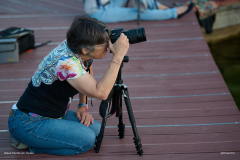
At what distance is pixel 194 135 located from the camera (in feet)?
7.07

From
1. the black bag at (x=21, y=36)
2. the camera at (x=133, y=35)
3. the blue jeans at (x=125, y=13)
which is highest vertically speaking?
the camera at (x=133, y=35)

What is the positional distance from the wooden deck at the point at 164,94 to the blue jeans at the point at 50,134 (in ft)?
0.28

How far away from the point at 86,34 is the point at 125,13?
8.39 ft

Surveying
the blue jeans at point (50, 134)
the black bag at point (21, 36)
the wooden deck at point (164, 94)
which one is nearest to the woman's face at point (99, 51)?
the blue jeans at point (50, 134)

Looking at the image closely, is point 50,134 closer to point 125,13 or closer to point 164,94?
point 164,94

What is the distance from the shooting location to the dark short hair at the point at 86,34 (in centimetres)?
171

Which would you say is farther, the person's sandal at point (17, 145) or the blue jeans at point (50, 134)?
the person's sandal at point (17, 145)

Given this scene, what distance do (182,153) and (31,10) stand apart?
3493 millimetres

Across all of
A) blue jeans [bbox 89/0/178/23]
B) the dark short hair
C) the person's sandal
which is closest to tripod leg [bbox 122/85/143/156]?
the dark short hair

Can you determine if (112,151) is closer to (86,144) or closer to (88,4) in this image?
(86,144)

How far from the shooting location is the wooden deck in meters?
2.02

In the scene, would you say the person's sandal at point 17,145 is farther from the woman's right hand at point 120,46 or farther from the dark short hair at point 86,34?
the woman's right hand at point 120,46

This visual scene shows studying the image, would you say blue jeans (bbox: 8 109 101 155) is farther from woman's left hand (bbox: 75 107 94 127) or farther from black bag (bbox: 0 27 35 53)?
black bag (bbox: 0 27 35 53)

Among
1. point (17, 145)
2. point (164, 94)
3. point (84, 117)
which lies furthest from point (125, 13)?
point (17, 145)
